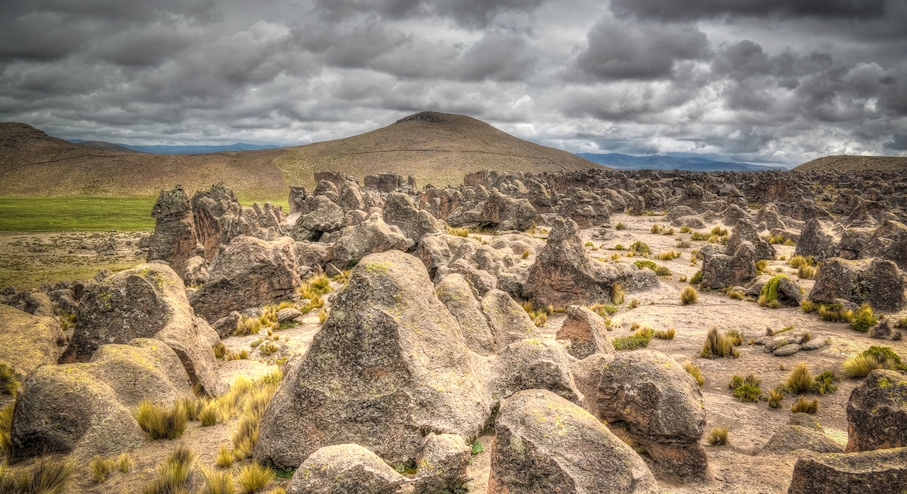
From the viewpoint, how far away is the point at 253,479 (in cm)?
627

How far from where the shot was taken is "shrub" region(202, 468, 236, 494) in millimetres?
6043

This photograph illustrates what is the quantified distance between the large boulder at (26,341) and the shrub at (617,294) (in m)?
18.9

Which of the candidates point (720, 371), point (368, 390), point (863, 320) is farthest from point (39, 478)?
point (863, 320)

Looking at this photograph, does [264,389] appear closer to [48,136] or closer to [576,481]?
[576,481]

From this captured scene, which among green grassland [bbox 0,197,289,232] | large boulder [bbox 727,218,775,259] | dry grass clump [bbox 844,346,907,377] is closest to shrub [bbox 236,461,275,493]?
dry grass clump [bbox 844,346,907,377]

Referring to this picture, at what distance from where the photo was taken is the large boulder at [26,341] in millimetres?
11484

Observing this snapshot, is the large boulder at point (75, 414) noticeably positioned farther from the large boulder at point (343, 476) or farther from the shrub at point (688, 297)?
the shrub at point (688, 297)

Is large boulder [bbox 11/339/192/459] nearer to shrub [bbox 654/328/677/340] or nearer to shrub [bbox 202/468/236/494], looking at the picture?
shrub [bbox 202/468/236/494]

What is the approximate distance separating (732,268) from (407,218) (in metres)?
17.9

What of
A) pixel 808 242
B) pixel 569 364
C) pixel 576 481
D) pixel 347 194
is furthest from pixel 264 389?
pixel 347 194

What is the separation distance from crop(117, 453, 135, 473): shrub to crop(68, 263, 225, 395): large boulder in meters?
4.06

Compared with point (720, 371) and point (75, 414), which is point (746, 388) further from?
point (75, 414)

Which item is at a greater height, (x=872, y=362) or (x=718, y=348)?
(x=872, y=362)

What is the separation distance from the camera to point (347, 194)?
3909 centimetres
